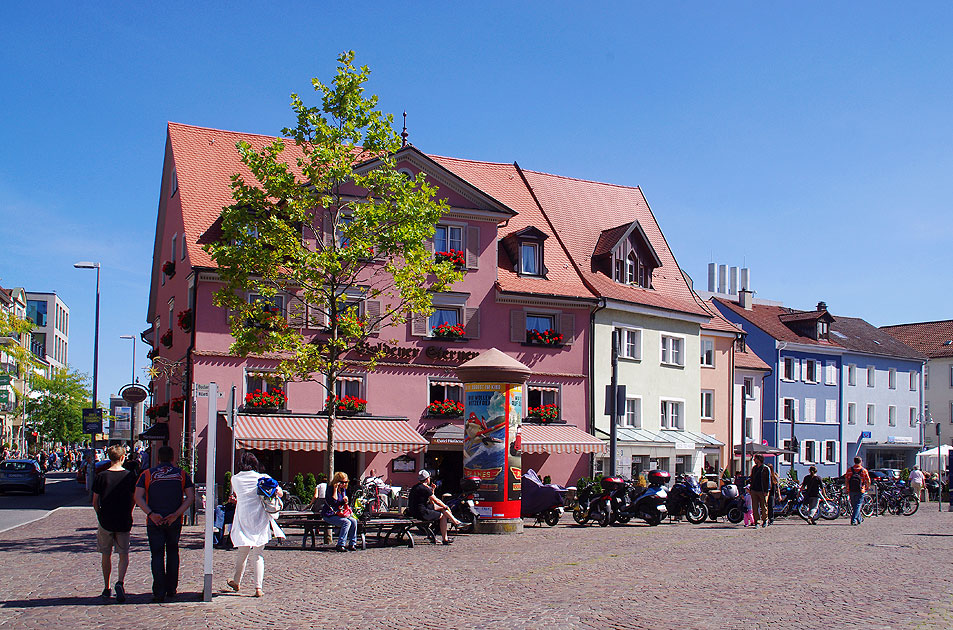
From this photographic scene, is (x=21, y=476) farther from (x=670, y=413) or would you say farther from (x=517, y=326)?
(x=670, y=413)

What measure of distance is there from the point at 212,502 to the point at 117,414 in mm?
26604

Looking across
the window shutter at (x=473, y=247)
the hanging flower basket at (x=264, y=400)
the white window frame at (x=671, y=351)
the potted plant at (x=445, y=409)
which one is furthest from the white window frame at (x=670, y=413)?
the hanging flower basket at (x=264, y=400)

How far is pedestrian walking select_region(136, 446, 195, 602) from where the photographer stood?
40.9ft

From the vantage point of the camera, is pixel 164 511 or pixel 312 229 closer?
pixel 164 511

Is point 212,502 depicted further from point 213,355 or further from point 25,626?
point 213,355

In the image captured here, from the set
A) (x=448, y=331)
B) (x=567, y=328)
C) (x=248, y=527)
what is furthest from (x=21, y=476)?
(x=248, y=527)

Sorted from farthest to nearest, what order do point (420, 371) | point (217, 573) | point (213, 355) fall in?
point (420, 371), point (213, 355), point (217, 573)

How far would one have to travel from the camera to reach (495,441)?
24.1 metres

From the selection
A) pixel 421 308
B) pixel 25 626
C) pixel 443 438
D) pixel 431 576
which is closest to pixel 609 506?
pixel 421 308

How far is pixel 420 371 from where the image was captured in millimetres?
37062

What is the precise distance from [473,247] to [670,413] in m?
12.1

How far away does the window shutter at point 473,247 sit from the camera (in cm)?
3830

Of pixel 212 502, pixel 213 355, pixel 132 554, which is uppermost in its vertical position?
pixel 213 355

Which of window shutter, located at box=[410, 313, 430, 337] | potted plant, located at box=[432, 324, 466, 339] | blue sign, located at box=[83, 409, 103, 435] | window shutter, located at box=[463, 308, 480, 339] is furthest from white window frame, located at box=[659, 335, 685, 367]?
blue sign, located at box=[83, 409, 103, 435]
